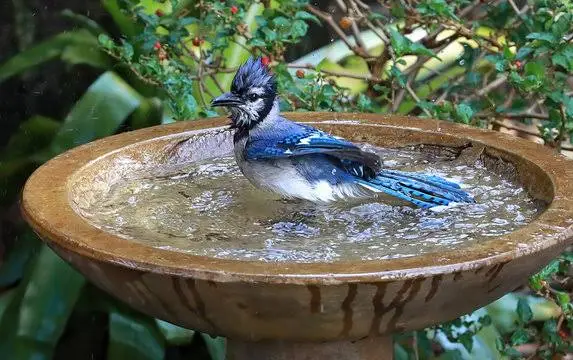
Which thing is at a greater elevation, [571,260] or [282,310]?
[282,310]

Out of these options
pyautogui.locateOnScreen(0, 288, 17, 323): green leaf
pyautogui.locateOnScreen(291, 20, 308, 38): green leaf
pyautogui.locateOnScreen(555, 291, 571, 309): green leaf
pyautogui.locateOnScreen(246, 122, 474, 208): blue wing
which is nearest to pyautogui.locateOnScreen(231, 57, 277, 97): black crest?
pyautogui.locateOnScreen(246, 122, 474, 208): blue wing

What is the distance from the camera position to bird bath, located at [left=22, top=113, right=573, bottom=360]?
5.67 ft

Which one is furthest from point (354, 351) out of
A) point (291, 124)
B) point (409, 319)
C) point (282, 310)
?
point (291, 124)

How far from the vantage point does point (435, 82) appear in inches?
165

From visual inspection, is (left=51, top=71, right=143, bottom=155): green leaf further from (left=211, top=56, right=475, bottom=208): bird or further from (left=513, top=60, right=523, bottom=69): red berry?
(left=513, top=60, right=523, bottom=69): red berry

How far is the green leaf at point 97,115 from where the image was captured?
146 inches

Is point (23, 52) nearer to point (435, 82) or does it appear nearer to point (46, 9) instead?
point (46, 9)

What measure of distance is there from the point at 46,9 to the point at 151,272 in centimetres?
309

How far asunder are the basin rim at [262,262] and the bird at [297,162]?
0.32m

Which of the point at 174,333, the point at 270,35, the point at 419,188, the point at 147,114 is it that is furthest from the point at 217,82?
the point at 419,188

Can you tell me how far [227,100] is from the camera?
2365 millimetres

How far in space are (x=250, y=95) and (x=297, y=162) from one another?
0.21 meters

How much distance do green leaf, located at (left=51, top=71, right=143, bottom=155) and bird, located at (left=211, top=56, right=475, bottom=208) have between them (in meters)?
1.37

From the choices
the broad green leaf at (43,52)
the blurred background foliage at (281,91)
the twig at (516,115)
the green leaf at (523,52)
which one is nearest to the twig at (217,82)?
the blurred background foliage at (281,91)
